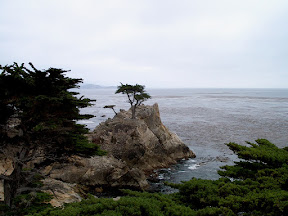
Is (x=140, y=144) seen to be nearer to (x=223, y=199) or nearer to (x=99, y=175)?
(x=99, y=175)

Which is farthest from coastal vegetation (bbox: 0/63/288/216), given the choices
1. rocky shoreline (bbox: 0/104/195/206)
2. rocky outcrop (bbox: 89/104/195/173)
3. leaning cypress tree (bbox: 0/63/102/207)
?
rocky outcrop (bbox: 89/104/195/173)

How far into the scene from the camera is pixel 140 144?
22.4 m

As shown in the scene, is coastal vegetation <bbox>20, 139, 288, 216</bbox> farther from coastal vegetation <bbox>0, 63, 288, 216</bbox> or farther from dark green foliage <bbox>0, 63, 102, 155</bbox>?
dark green foliage <bbox>0, 63, 102, 155</bbox>

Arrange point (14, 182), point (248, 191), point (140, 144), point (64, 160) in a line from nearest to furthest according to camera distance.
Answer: point (248, 191) < point (14, 182) < point (64, 160) < point (140, 144)

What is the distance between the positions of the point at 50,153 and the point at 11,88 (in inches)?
135

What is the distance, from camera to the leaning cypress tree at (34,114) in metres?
7.59

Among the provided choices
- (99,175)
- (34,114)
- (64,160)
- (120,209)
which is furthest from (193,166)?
(34,114)

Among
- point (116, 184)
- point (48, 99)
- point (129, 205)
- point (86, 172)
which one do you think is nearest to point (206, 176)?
point (116, 184)

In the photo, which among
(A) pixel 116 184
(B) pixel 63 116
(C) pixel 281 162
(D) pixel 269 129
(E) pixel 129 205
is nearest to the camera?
(E) pixel 129 205

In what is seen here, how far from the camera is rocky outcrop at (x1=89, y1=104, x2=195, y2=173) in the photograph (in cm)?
2192

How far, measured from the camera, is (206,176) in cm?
2062

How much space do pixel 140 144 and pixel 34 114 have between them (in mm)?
15555

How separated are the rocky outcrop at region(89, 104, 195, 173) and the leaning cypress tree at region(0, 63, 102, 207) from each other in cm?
1256

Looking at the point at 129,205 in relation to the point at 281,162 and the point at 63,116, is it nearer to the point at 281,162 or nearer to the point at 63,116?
the point at 63,116
